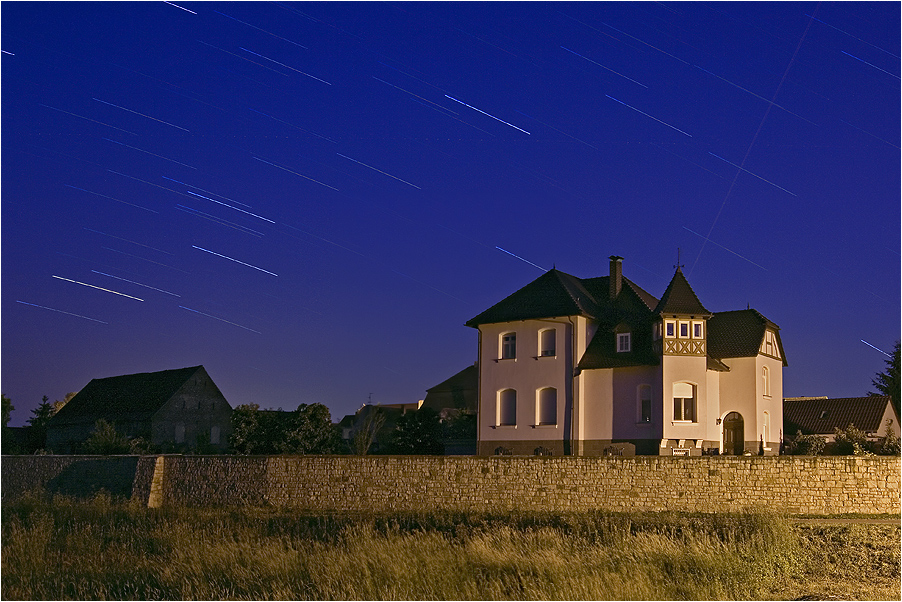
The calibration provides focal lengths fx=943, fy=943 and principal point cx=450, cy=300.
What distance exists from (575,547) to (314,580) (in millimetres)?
6407

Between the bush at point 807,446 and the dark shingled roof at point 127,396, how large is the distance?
33.6 metres

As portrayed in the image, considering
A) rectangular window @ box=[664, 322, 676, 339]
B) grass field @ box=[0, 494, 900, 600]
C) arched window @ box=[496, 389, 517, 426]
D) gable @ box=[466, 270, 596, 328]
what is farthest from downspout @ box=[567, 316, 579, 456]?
grass field @ box=[0, 494, 900, 600]

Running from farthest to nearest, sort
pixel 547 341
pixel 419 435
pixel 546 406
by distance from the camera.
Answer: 1. pixel 419 435
2. pixel 547 341
3. pixel 546 406

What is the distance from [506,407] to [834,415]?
18.1m

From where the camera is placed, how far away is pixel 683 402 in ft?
119

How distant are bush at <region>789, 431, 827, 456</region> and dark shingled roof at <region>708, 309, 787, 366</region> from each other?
4.04 meters

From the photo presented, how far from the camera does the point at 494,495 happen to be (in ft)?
98.0

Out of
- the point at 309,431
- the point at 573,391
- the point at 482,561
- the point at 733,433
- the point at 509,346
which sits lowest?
the point at 482,561

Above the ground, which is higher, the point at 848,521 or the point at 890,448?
the point at 890,448

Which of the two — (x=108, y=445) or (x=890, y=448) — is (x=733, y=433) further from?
(x=108, y=445)

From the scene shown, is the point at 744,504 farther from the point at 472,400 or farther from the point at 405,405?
the point at 405,405

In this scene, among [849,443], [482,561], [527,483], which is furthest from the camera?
[849,443]

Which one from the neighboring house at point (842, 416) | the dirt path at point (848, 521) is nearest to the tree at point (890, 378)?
the neighboring house at point (842, 416)

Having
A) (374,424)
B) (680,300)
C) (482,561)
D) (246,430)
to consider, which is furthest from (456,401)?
(482,561)
